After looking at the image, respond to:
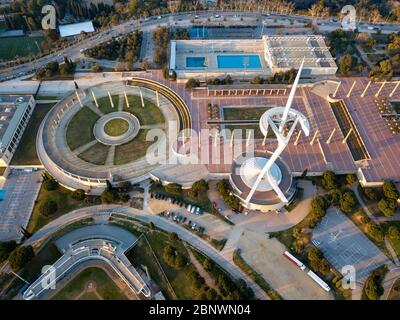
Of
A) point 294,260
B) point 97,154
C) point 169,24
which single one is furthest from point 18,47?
point 294,260

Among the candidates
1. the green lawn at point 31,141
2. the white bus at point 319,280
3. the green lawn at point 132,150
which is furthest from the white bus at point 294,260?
the green lawn at point 31,141

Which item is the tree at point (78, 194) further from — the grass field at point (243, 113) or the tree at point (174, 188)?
the grass field at point (243, 113)

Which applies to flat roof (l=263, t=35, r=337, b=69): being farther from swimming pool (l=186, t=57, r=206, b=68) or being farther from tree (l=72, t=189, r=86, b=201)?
tree (l=72, t=189, r=86, b=201)

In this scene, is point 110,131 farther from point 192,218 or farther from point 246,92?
point 246,92

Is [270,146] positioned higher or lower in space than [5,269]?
higher

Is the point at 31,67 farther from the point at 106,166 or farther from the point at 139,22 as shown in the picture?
the point at 106,166

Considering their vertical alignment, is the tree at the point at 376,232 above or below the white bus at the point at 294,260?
above
